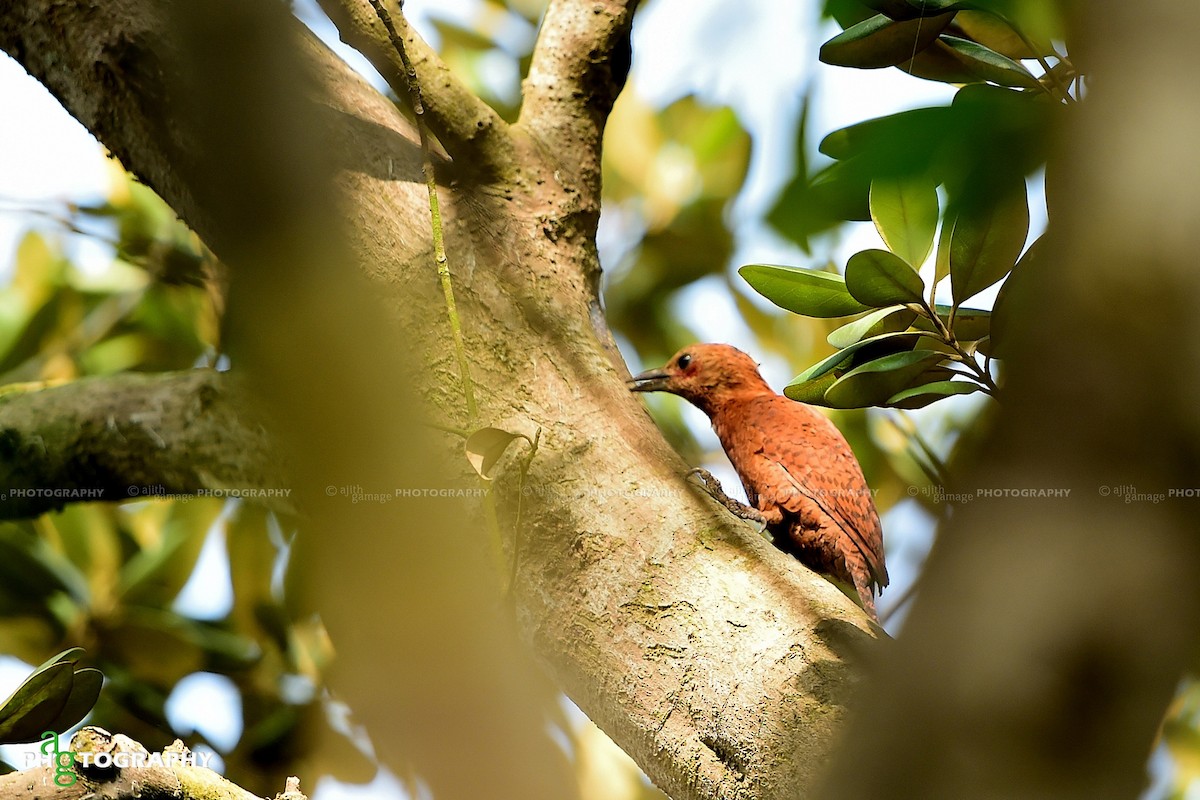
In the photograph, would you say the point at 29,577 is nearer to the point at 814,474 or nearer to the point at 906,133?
the point at 814,474

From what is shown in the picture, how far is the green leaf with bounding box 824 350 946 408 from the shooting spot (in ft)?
3.46

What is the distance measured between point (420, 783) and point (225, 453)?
0.68 m

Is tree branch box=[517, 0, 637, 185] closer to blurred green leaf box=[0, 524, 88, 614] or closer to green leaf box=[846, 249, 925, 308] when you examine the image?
green leaf box=[846, 249, 925, 308]

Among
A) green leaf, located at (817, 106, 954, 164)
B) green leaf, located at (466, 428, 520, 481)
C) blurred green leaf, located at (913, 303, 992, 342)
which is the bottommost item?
green leaf, located at (466, 428, 520, 481)

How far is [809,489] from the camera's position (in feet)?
4.91

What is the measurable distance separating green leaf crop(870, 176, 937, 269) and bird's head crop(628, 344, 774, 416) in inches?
29.3

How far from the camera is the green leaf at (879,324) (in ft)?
3.84

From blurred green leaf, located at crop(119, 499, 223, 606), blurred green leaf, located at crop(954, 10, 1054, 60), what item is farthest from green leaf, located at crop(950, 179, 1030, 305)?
blurred green leaf, located at crop(119, 499, 223, 606)

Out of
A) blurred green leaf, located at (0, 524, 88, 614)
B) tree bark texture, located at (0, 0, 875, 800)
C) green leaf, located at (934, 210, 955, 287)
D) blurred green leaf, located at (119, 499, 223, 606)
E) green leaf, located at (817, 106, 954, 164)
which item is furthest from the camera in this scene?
blurred green leaf, located at (119, 499, 223, 606)

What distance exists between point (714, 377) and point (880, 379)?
773 mm

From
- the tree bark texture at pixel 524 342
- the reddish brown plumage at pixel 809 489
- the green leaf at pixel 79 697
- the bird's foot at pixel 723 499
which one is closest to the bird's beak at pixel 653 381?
the reddish brown plumage at pixel 809 489

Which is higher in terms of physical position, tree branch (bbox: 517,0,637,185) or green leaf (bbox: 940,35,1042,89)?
green leaf (bbox: 940,35,1042,89)

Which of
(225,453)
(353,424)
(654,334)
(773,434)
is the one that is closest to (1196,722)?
(773,434)

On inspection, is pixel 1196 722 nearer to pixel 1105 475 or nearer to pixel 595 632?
pixel 595 632
